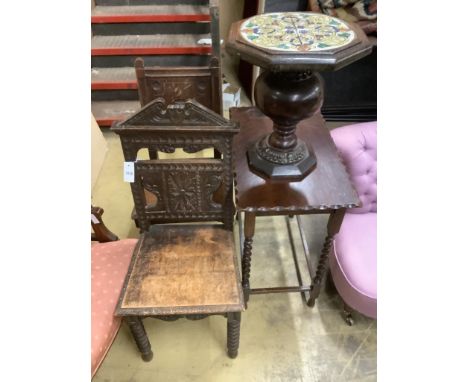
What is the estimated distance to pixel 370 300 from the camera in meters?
1.38

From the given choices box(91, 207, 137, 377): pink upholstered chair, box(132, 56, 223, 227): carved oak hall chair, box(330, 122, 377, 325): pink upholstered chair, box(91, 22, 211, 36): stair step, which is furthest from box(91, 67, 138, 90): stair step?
box(330, 122, 377, 325): pink upholstered chair

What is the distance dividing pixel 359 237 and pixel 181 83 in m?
1.07

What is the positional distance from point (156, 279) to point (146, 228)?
0.81ft

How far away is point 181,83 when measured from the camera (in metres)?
1.58

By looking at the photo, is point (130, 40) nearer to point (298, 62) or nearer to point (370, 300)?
point (298, 62)

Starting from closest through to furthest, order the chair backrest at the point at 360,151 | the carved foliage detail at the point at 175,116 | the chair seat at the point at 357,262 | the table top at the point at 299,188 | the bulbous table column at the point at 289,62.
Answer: the bulbous table column at the point at 289,62
the carved foliage detail at the point at 175,116
the table top at the point at 299,188
the chair seat at the point at 357,262
the chair backrest at the point at 360,151

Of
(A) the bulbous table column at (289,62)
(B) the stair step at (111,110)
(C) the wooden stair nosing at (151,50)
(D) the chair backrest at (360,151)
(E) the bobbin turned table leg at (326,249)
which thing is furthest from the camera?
(B) the stair step at (111,110)

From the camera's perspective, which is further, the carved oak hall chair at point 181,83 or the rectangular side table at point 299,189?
the carved oak hall chair at point 181,83

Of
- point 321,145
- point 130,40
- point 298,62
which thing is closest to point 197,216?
point 321,145

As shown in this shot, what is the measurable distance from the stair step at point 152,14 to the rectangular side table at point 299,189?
4.96ft

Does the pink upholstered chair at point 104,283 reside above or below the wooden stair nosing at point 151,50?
below

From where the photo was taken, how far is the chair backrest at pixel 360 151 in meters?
1.50

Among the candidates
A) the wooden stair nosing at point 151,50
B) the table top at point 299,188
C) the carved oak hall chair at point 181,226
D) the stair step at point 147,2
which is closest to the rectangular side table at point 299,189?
the table top at point 299,188

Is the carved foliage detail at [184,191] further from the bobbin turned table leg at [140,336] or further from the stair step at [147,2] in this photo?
the stair step at [147,2]
